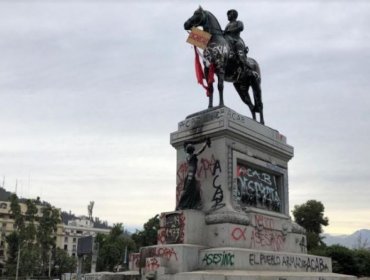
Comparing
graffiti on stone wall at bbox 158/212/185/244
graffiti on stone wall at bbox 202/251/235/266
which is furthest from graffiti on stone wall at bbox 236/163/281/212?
graffiti on stone wall at bbox 202/251/235/266

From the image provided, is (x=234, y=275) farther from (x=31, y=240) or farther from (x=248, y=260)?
(x=31, y=240)

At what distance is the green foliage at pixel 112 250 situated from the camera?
6316 cm

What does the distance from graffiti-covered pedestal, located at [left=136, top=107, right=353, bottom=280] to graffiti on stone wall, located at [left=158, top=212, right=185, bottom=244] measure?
3 centimetres

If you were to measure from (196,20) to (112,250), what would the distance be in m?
51.9

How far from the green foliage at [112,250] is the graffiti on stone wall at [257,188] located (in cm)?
4784

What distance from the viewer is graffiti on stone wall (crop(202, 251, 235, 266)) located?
12.6 m

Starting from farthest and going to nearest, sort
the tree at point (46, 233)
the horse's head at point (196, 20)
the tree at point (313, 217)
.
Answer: the tree at point (46, 233), the tree at point (313, 217), the horse's head at point (196, 20)

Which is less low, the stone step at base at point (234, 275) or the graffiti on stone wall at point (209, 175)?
the graffiti on stone wall at point (209, 175)

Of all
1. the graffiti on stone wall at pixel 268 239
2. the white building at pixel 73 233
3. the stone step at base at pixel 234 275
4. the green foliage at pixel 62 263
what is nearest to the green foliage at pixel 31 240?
the green foliage at pixel 62 263

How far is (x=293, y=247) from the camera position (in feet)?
52.8

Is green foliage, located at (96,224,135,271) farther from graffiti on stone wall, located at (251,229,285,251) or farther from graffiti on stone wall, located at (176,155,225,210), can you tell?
graffiti on stone wall, located at (251,229,285,251)

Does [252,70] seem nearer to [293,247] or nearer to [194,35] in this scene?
[194,35]

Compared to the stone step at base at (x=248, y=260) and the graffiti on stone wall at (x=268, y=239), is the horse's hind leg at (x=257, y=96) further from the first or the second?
the stone step at base at (x=248, y=260)

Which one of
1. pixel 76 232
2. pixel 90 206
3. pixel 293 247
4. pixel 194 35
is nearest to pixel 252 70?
pixel 194 35
